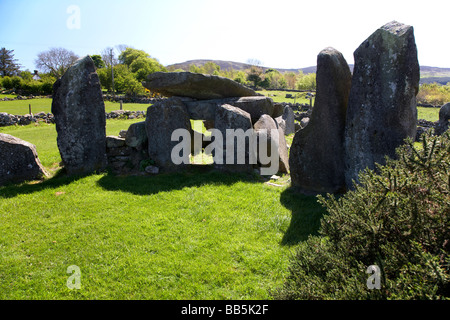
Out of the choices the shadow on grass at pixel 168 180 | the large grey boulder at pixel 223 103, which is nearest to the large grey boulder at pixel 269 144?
the shadow on grass at pixel 168 180

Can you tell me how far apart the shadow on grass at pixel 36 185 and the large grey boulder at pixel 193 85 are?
13.1 feet

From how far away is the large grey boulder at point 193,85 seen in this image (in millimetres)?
10180

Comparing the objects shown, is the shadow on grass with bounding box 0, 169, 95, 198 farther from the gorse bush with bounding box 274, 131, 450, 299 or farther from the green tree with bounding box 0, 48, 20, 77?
the green tree with bounding box 0, 48, 20, 77

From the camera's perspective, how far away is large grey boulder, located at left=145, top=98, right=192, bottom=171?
9.29 metres

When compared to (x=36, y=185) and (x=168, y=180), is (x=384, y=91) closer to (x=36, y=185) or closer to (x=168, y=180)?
(x=168, y=180)

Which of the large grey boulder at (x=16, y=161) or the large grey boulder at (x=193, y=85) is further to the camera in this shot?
the large grey boulder at (x=193, y=85)

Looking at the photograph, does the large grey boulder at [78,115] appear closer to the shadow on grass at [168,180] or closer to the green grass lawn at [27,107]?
the shadow on grass at [168,180]

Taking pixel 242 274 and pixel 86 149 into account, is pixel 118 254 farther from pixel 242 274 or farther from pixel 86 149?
pixel 86 149

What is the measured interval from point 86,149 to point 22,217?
3105 millimetres

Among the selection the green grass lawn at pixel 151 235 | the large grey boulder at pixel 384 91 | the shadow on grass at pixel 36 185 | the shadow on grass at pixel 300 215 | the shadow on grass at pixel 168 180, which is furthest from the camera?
the shadow on grass at pixel 168 180

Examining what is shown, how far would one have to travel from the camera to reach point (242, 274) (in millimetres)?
4449

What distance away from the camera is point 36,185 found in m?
8.02

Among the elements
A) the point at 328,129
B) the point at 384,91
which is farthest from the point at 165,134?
the point at 384,91
